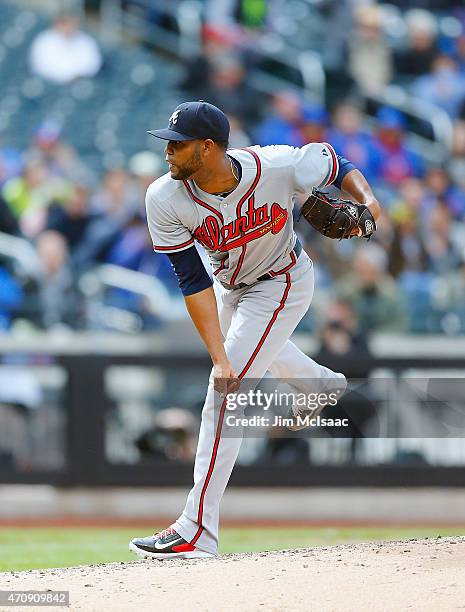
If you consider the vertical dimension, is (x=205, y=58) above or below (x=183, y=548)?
above

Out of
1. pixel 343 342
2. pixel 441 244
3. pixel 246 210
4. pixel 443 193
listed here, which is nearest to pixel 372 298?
pixel 343 342

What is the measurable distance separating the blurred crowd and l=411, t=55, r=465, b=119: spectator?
0.01 m

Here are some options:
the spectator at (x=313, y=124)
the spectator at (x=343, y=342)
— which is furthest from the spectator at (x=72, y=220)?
the spectator at (x=343, y=342)

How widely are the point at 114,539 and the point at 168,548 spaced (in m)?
2.77

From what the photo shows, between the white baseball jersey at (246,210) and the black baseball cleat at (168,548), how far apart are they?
1.08 metres

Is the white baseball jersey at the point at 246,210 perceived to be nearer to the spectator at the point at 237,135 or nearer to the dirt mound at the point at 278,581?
the dirt mound at the point at 278,581

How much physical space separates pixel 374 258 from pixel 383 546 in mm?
4663

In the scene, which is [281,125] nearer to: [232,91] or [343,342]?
[232,91]

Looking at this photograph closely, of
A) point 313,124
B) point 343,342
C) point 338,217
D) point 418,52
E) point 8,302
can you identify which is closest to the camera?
point 338,217

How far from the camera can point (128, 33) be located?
13195mm

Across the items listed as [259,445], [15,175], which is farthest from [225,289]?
[15,175]

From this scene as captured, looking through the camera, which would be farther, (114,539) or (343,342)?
(343,342)

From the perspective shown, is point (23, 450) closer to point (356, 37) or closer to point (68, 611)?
point (68, 611)

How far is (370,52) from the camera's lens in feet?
41.4
